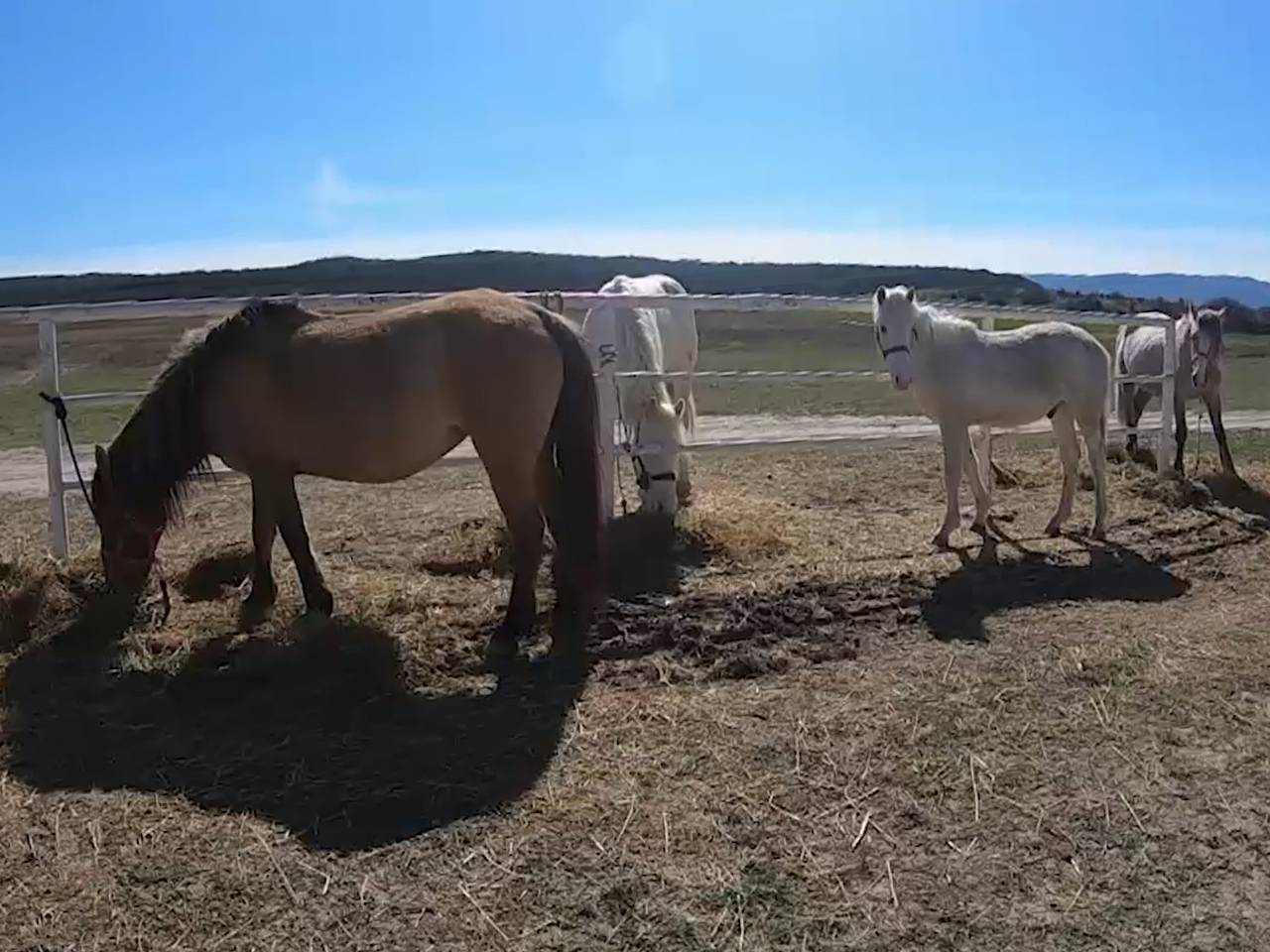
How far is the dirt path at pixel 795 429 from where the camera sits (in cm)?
1095

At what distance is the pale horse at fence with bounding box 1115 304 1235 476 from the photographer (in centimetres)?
894

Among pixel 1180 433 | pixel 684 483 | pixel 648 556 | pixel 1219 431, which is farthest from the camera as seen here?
pixel 1180 433

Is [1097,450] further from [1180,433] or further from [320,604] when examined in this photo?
[320,604]

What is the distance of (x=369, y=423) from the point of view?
447 centimetres

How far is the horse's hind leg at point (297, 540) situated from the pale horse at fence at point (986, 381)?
3.35 meters

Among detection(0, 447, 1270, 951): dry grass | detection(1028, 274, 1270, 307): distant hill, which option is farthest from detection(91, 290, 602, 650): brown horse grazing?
detection(1028, 274, 1270, 307): distant hill

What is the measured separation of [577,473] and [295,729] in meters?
1.59

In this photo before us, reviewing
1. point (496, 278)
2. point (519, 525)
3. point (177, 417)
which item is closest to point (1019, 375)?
point (519, 525)

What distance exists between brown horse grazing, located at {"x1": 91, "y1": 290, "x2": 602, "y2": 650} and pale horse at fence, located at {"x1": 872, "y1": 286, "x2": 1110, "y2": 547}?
2406 mm

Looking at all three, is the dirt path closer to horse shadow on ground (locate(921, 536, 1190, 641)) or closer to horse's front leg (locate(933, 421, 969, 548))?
horse's front leg (locate(933, 421, 969, 548))

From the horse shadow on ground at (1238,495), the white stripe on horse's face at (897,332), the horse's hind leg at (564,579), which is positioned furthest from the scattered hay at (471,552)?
the horse shadow on ground at (1238,495)

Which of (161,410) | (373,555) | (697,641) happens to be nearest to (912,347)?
(697,641)

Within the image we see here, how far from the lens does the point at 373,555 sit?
20.2ft

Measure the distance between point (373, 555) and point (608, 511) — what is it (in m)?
1.43
